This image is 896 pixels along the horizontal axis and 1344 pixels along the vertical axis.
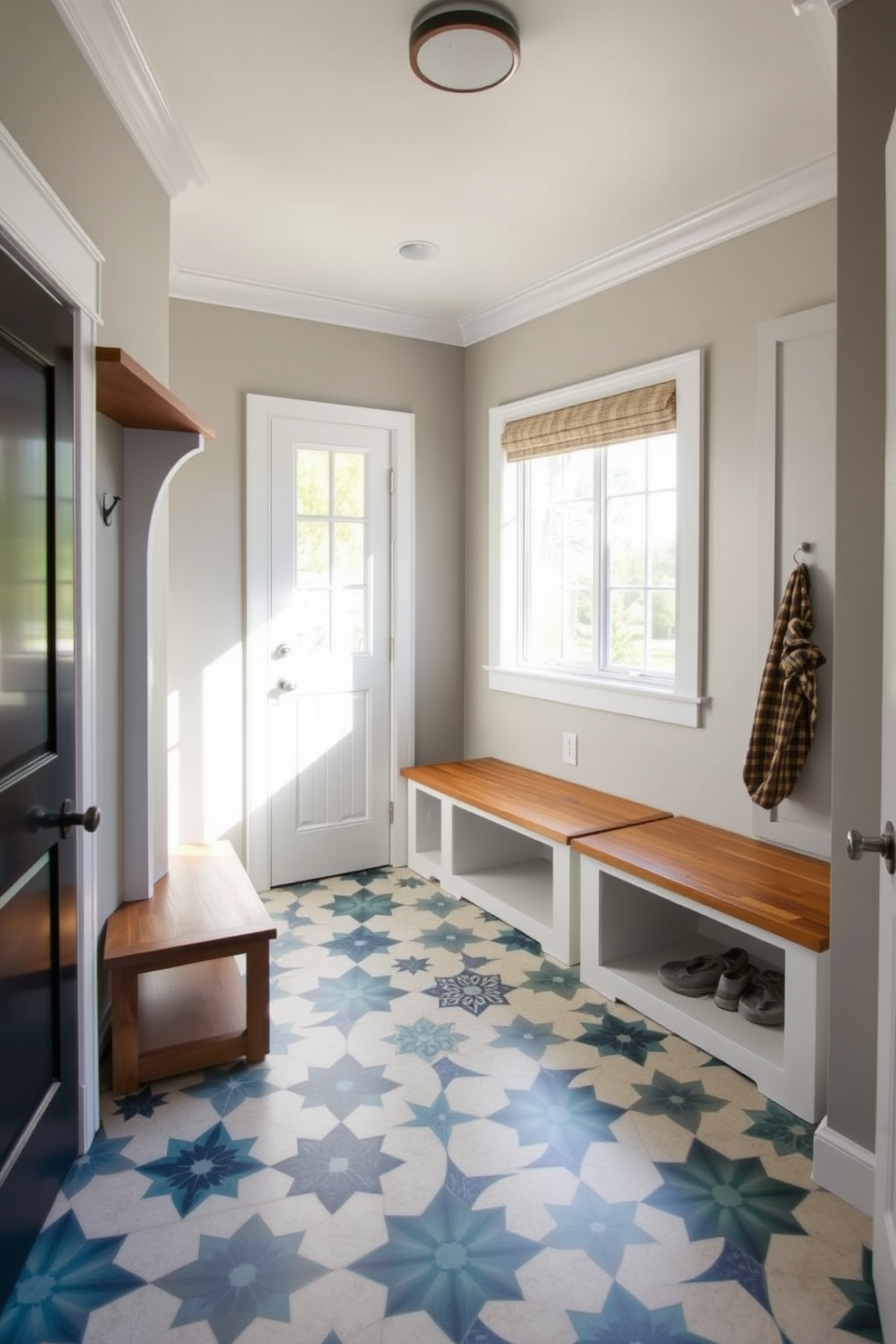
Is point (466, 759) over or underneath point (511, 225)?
underneath

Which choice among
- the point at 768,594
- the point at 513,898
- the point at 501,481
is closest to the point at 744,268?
the point at 768,594

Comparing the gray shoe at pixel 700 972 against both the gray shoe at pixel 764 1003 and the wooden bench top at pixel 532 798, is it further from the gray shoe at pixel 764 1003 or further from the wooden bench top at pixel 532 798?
the wooden bench top at pixel 532 798

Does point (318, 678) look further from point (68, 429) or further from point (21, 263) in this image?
point (21, 263)

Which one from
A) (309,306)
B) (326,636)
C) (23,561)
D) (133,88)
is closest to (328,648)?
(326,636)

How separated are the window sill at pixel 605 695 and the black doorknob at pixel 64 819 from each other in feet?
6.68


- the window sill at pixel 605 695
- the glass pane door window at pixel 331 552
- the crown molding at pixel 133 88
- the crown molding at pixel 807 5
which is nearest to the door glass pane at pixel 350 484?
the glass pane door window at pixel 331 552

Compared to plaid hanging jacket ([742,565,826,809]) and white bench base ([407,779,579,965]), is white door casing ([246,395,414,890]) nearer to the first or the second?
white bench base ([407,779,579,965])

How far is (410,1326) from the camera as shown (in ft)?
5.05

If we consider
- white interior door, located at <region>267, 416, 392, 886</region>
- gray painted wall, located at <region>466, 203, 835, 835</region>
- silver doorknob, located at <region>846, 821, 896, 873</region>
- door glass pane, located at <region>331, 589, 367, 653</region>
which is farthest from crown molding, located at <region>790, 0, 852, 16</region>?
door glass pane, located at <region>331, 589, 367, 653</region>

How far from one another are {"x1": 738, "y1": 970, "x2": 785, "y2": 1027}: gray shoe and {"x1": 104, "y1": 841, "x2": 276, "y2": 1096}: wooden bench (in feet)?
4.51

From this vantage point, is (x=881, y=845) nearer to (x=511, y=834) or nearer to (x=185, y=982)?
A: (x=185, y=982)

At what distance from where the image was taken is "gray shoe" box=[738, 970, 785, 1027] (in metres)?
2.47

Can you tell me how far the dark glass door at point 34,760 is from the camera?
1.47 metres

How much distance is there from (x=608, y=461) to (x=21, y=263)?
2400 millimetres
